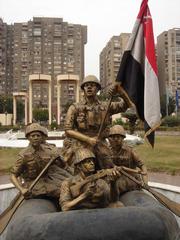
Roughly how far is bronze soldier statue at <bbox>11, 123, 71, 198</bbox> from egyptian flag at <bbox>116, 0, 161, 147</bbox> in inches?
42.9

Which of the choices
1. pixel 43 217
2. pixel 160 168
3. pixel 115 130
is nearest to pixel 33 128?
pixel 115 130

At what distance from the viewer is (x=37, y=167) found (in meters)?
4.00

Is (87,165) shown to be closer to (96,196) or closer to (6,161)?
(96,196)

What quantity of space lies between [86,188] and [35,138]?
1.04m

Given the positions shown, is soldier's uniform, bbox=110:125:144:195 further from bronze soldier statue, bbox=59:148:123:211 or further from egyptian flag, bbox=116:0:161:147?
bronze soldier statue, bbox=59:148:123:211

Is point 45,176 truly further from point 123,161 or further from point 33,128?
point 123,161

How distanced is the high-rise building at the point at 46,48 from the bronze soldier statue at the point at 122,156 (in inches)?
2494

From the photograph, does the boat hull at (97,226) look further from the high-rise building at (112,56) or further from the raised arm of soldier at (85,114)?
the high-rise building at (112,56)

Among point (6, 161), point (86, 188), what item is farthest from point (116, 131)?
point (6, 161)

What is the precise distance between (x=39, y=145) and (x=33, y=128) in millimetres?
281

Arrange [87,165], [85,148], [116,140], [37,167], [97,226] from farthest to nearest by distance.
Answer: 1. [116,140]
2. [37,167]
3. [85,148]
4. [87,165]
5. [97,226]

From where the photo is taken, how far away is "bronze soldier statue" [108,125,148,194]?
402 cm

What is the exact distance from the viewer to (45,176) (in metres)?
4.04

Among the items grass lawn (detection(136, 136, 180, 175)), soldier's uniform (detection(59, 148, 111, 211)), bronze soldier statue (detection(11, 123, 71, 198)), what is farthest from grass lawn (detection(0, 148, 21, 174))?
soldier's uniform (detection(59, 148, 111, 211))
